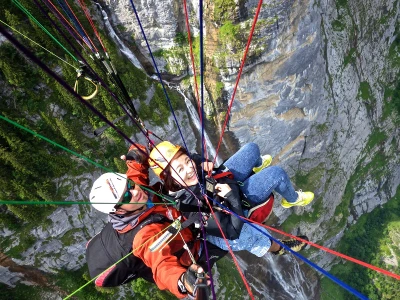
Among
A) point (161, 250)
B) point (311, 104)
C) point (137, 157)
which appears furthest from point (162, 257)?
point (311, 104)

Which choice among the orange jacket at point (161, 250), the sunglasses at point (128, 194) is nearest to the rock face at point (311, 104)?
the orange jacket at point (161, 250)

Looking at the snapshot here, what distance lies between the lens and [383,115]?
17781 millimetres

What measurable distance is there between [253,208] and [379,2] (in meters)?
16.0

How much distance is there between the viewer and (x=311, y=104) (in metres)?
12.7

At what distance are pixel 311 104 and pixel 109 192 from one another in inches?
445

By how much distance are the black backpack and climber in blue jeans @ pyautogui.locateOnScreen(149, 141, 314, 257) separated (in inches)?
22.3

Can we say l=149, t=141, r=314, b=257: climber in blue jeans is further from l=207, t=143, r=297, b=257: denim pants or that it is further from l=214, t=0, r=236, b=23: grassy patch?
l=214, t=0, r=236, b=23: grassy patch

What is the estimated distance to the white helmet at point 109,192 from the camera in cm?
380

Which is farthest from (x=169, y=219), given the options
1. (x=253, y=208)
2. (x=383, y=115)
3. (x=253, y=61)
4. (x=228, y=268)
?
Result: (x=383, y=115)

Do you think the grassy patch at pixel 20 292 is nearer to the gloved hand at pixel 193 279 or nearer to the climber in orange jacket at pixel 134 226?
the climber in orange jacket at pixel 134 226

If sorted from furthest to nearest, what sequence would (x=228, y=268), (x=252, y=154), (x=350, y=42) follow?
(x=350, y=42) → (x=228, y=268) → (x=252, y=154)

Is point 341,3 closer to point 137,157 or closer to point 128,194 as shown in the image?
point 137,157

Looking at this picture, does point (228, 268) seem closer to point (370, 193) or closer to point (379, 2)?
point (370, 193)

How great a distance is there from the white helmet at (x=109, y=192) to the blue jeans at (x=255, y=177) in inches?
76.8
